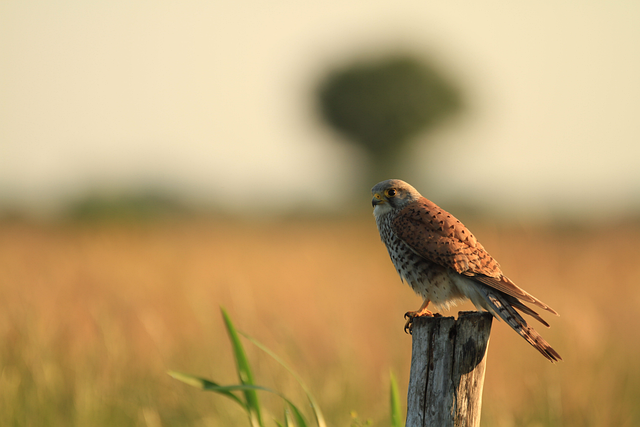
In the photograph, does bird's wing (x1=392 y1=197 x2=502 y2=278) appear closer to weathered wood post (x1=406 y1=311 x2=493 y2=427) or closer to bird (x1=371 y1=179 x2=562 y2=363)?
bird (x1=371 y1=179 x2=562 y2=363)

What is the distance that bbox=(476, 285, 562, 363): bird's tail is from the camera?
2268 millimetres

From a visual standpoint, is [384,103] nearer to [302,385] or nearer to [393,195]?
[393,195]

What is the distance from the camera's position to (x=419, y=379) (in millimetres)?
2361

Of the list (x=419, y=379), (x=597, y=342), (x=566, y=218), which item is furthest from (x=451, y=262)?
(x=566, y=218)

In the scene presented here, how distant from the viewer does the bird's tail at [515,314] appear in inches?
89.3

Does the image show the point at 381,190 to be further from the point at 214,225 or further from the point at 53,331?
the point at 214,225

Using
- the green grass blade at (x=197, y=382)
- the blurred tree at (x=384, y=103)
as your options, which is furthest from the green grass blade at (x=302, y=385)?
the blurred tree at (x=384, y=103)

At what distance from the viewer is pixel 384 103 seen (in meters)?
32.1

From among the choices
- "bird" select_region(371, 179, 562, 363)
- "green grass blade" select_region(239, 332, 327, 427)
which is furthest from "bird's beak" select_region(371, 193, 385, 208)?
"green grass blade" select_region(239, 332, 327, 427)

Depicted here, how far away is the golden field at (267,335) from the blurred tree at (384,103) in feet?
81.0

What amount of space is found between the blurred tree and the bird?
92.8 ft

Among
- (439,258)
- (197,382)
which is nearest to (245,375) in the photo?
(197,382)

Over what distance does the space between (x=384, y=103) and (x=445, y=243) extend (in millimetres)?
30203

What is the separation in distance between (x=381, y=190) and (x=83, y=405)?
2.47 metres
